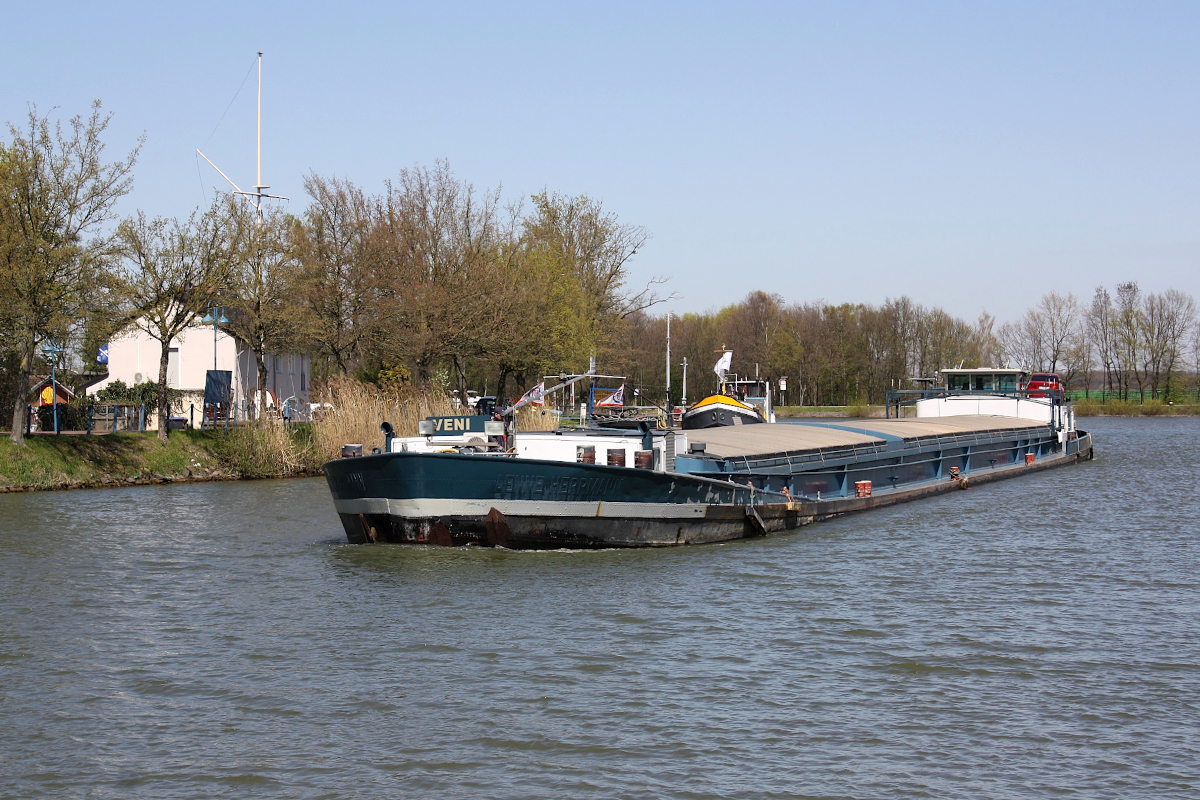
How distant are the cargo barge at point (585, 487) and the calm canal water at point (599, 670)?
0.53m

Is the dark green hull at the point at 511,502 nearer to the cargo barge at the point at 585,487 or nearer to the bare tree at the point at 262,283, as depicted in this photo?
the cargo barge at the point at 585,487

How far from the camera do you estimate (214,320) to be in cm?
4100

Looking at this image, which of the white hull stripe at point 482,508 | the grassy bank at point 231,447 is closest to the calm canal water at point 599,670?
the white hull stripe at point 482,508

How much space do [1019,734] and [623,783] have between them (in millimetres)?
3662

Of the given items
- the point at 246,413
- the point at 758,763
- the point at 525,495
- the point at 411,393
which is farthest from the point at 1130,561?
the point at 246,413

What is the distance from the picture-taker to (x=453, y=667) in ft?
38.9

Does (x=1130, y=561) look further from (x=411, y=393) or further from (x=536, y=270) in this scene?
(x=536, y=270)

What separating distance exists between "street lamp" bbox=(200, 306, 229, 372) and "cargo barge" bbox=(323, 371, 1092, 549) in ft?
69.3

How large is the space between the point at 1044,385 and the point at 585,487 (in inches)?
1640

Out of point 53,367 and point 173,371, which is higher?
point 173,371

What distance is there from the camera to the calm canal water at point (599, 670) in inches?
353

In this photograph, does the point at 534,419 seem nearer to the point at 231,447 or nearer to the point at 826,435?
the point at 231,447

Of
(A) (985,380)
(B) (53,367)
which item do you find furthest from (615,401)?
(A) (985,380)

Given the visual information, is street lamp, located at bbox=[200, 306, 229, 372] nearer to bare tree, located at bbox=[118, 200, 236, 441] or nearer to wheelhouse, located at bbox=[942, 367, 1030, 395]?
bare tree, located at bbox=[118, 200, 236, 441]
